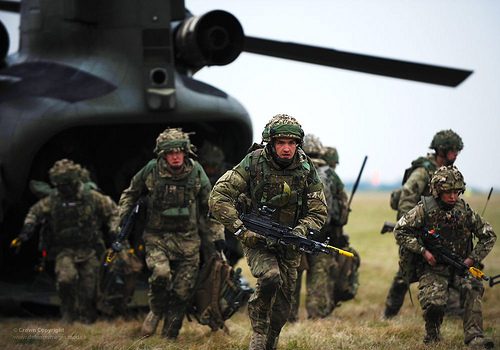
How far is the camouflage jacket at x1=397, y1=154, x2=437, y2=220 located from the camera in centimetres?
861

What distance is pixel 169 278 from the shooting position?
8094 millimetres

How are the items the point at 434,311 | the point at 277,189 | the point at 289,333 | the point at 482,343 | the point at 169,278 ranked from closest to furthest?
the point at 277,189 → the point at 482,343 → the point at 434,311 → the point at 289,333 → the point at 169,278

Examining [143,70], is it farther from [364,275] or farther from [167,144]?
[364,275]

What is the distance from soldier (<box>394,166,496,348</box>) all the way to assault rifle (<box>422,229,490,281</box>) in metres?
0.03

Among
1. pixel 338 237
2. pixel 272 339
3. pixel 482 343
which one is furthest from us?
pixel 338 237

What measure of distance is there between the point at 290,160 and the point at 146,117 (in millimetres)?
4065

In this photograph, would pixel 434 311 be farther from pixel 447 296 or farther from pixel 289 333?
pixel 289 333

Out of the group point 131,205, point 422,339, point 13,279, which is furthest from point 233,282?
point 13,279

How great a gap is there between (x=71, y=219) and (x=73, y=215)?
5 centimetres

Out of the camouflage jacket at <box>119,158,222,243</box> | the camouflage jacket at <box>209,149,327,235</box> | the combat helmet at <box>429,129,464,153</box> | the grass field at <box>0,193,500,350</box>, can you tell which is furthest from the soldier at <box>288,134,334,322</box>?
the camouflage jacket at <box>209,149,327,235</box>

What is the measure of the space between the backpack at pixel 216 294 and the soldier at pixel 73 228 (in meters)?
1.60

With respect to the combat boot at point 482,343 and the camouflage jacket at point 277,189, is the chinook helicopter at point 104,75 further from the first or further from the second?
the combat boot at point 482,343

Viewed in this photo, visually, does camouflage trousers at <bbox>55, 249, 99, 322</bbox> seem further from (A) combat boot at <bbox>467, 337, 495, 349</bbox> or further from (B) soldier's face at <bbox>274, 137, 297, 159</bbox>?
(A) combat boot at <bbox>467, 337, 495, 349</bbox>

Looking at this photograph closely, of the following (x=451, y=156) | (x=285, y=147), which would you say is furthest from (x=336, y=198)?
(x=285, y=147)
